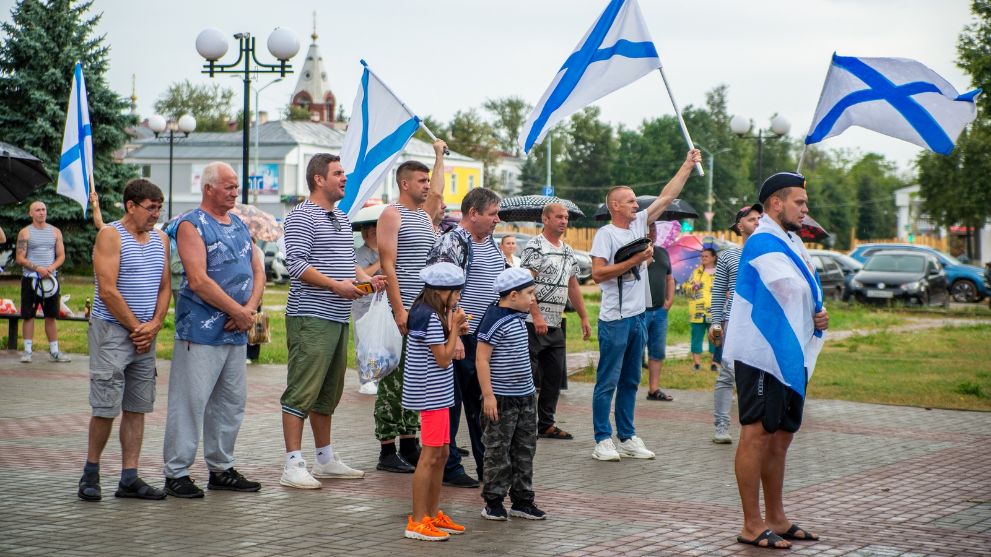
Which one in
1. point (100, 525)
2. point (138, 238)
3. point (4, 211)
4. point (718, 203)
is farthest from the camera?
point (718, 203)

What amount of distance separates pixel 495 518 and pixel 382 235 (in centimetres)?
218

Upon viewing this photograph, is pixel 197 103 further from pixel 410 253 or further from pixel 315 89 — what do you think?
pixel 410 253

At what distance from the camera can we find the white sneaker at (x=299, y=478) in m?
7.68

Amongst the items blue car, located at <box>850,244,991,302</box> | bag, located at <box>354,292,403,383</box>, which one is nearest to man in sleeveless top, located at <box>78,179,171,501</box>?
bag, located at <box>354,292,403,383</box>

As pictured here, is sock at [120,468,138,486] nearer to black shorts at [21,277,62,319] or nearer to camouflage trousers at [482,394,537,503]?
camouflage trousers at [482,394,537,503]

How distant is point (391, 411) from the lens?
27.8 ft

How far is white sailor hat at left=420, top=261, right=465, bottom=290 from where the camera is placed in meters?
6.66

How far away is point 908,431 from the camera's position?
10.8 metres

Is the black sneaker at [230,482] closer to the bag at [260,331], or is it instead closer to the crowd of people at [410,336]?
the crowd of people at [410,336]

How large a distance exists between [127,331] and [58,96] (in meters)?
32.9

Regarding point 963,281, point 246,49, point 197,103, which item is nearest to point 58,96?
point 246,49

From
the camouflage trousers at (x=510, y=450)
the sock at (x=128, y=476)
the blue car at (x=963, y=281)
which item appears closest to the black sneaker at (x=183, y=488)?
the sock at (x=128, y=476)

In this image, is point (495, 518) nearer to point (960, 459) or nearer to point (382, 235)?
point (382, 235)

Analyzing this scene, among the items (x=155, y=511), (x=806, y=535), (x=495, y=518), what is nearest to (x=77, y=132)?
(x=155, y=511)
